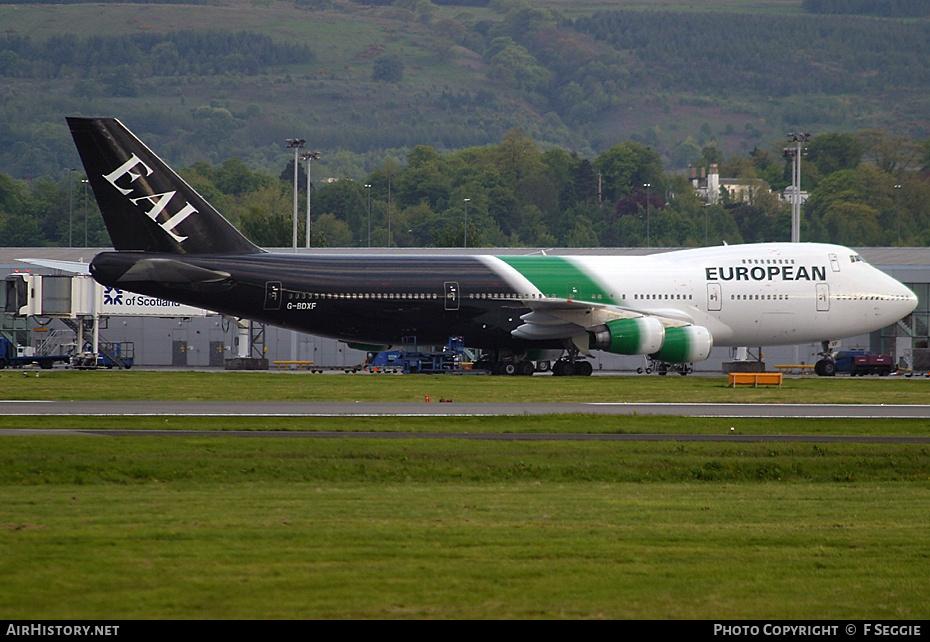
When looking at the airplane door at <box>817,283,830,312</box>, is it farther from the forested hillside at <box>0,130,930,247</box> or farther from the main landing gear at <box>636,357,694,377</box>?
the forested hillside at <box>0,130,930,247</box>

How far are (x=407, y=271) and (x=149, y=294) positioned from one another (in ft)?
28.6

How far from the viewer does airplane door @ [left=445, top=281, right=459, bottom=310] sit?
4603 centimetres

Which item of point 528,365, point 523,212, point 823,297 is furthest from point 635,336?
point 523,212

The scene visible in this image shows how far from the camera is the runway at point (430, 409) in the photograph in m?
28.3

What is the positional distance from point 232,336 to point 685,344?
1255 inches

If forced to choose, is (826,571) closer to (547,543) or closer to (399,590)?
(547,543)

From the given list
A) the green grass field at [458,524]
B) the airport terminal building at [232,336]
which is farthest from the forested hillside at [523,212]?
the green grass field at [458,524]

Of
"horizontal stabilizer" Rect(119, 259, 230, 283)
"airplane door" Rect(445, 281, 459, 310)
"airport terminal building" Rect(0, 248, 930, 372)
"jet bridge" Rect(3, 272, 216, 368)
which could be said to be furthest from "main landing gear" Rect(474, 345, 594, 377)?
"airport terminal building" Rect(0, 248, 930, 372)

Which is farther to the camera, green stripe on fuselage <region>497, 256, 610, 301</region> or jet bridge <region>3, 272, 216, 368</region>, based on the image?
jet bridge <region>3, 272, 216, 368</region>

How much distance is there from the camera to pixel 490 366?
4975 cm

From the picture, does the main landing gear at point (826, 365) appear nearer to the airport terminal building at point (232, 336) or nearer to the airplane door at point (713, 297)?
the airplane door at point (713, 297)

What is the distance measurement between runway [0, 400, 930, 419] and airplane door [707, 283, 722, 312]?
1496 centimetres
